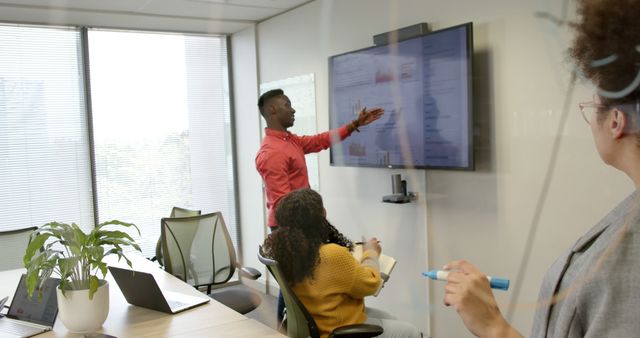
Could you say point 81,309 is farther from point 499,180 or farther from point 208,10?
point 208,10

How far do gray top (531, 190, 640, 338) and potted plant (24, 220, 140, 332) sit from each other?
1.40 m

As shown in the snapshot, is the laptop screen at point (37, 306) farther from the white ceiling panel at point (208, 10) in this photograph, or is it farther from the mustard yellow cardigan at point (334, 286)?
the white ceiling panel at point (208, 10)

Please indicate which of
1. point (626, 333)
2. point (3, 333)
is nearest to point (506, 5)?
point (626, 333)

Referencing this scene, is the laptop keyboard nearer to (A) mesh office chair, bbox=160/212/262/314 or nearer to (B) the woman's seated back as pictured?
(B) the woman's seated back

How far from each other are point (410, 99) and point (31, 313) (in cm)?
205

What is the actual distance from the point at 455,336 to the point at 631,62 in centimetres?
265

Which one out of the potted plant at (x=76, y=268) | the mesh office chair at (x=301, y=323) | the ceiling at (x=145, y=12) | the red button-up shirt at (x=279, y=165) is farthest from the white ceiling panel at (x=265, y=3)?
the potted plant at (x=76, y=268)

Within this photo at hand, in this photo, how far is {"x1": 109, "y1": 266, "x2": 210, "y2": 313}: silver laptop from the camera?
77.3 inches

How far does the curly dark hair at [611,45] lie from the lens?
640mm

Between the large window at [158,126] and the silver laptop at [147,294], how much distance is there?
2862mm

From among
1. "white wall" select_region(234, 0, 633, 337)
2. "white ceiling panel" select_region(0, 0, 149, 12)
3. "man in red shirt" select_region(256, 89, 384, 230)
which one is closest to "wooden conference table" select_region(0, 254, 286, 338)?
"man in red shirt" select_region(256, 89, 384, 230)

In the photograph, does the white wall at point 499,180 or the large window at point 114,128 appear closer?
the white wall at point 499,180

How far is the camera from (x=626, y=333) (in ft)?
2.09

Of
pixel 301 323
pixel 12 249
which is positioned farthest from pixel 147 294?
pixel 12 249
